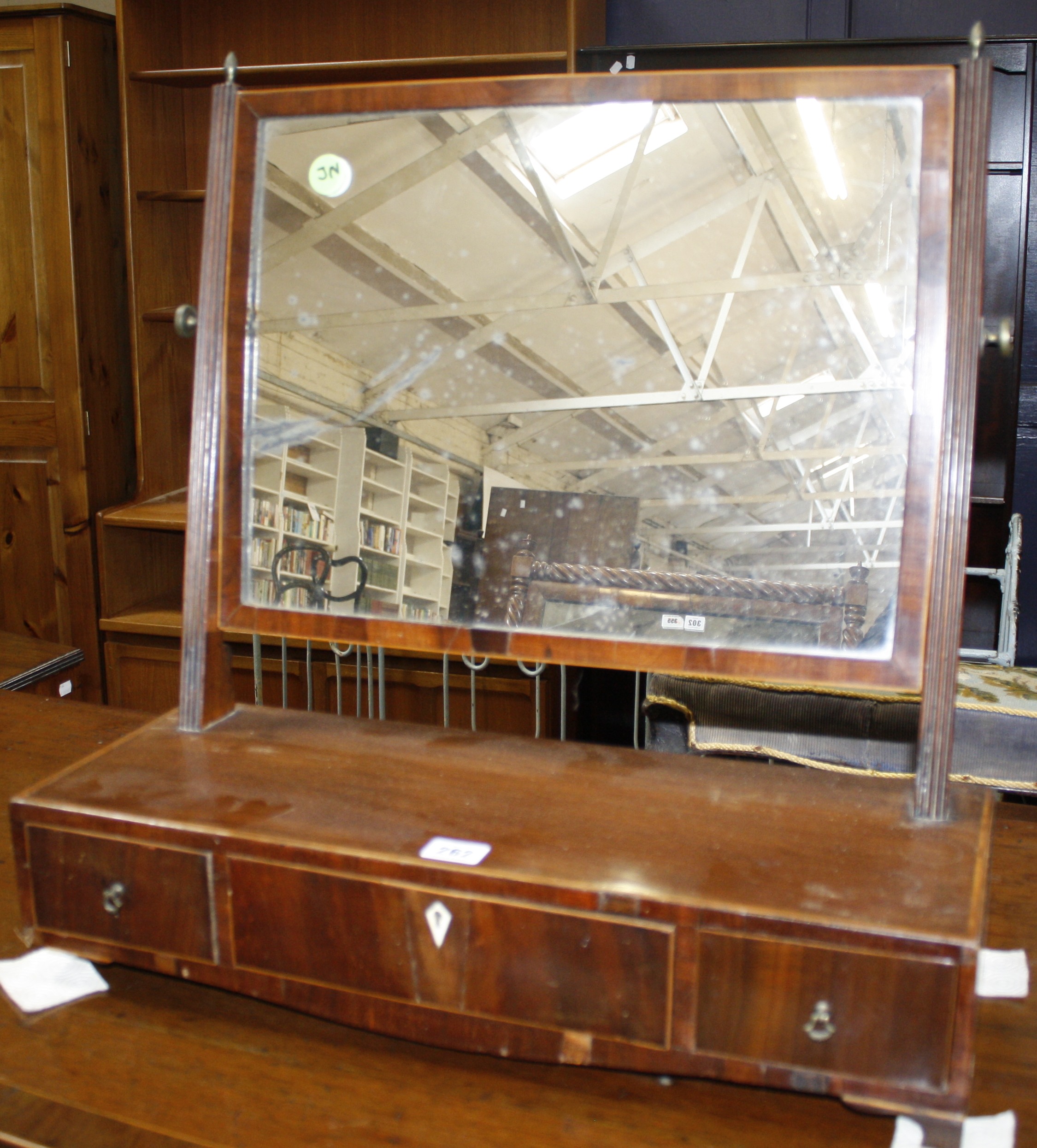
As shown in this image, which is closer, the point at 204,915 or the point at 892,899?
the point at 892,899

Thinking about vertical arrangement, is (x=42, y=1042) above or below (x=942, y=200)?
below

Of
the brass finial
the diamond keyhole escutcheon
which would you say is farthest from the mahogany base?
the brass finial

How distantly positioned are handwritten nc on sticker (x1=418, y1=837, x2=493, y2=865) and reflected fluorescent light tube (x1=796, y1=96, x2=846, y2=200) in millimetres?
713

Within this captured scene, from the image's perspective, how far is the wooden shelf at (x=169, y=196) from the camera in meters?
2.72

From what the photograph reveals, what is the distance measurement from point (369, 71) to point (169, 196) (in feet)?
2.26

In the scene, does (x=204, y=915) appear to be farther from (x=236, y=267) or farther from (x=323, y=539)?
(x=236, y=267)

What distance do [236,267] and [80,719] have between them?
79cm

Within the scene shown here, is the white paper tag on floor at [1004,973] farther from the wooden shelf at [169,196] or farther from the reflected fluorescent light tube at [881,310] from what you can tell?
the wooden shelf at [169,196]

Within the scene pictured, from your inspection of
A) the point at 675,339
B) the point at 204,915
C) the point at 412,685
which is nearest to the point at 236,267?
the point at 675,339

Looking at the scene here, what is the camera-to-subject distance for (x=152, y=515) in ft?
9.29

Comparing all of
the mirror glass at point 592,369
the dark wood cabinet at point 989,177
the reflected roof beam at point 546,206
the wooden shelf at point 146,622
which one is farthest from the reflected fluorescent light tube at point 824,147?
the wooden shelf at point 146,622

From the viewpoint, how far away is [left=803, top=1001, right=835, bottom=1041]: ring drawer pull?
2.41ft

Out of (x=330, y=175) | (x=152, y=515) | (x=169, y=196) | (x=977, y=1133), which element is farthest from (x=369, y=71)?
(x=977, y=1133)

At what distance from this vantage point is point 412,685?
2752 mm
